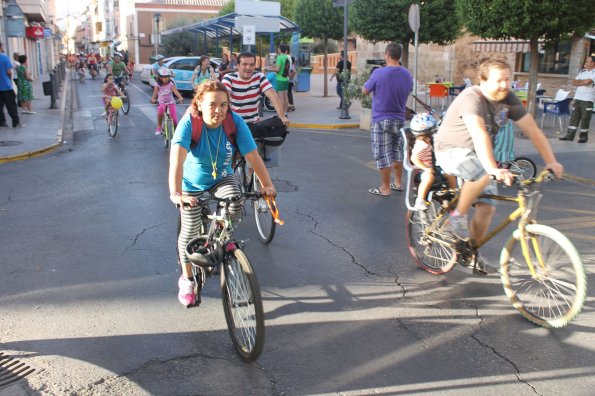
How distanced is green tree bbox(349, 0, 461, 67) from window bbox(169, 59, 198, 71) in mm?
9695

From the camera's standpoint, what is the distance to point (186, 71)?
84.5ft

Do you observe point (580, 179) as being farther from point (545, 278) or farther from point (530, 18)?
point (545, 278)

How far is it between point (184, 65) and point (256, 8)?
627 cm

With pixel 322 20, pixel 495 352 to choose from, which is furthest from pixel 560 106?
pixel 322 20

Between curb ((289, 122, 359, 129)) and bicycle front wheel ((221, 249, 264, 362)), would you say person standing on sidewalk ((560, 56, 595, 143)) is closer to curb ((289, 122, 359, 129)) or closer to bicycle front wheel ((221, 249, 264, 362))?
curb ((289, 122, 359, 129))

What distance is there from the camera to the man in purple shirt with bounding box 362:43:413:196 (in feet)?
25.2

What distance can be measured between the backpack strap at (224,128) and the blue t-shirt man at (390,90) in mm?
4052

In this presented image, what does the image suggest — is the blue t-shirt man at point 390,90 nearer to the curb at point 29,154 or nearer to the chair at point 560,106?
the curb at point 29,154

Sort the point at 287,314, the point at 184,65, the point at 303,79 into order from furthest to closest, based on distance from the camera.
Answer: the point at 303,79
the point at 184,65
the point at 287,314

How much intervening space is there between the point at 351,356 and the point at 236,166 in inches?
128

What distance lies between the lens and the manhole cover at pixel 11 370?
3.45 meters

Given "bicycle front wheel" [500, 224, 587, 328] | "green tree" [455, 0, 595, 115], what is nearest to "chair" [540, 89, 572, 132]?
"green tree" [455, 0, 595, 115]

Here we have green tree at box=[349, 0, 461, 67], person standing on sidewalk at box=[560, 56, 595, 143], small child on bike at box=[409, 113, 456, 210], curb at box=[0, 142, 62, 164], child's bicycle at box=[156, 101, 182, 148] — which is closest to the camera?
small child on bike at box=[409, 113, 456, 210]

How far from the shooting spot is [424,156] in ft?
17.1
